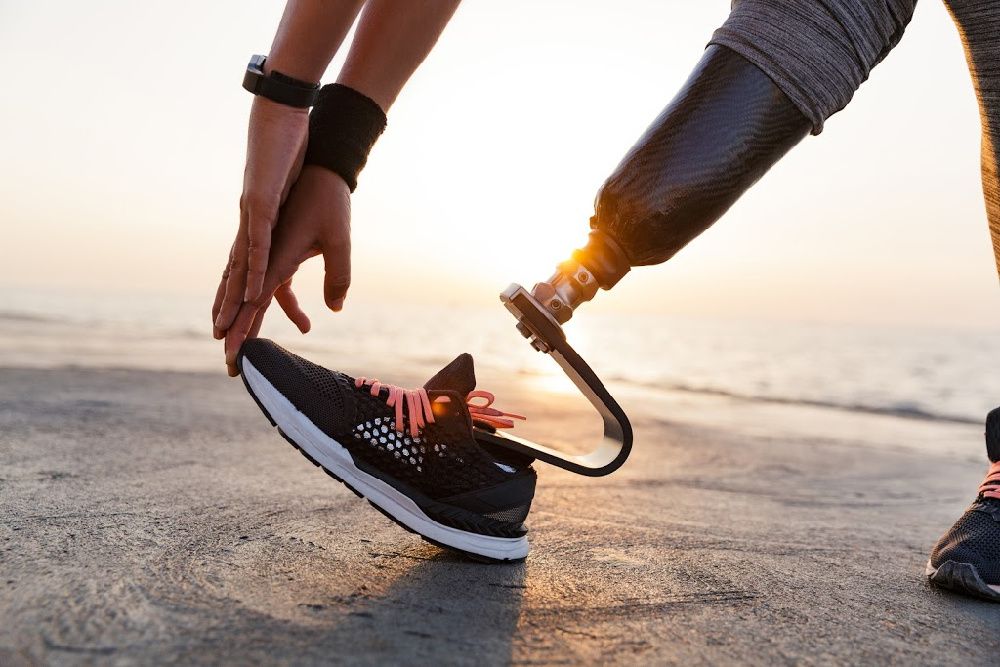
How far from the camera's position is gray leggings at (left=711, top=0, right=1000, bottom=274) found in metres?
1.32

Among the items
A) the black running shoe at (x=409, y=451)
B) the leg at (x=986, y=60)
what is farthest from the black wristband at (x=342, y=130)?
the leg at (x=986, y=60)

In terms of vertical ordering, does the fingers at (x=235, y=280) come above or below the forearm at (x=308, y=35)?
below

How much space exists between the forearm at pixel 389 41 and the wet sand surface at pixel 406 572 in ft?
3.31

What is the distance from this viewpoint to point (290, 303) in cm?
174

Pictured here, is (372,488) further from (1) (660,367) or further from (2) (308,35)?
(1) (660,367)

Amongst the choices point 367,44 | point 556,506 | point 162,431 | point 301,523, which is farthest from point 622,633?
point 162,431

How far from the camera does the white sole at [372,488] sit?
1418mm

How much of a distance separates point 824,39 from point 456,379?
0.96 meters

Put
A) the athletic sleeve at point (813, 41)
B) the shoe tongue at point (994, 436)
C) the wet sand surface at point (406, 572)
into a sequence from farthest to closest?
1. the shoe tongue at point (994, 436)
2. the athletic sleeve at point (813, 41)
3. the wet sand surface at point (406, 572)

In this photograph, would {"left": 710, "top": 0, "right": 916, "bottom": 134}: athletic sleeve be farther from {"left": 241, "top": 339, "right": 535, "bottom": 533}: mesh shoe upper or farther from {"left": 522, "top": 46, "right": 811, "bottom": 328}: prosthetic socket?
{"left": 241, "top": 339, "right": 535, "bottom": 533}: mesh shoe upper

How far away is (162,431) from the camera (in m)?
2.74

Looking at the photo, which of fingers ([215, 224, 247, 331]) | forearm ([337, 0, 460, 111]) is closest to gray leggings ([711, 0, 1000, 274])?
forearm ([337, 0, 460, 111])

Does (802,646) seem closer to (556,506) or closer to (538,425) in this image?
(556,506)

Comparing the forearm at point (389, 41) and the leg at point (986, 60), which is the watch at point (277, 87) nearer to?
the forearm at point (389, 41)
